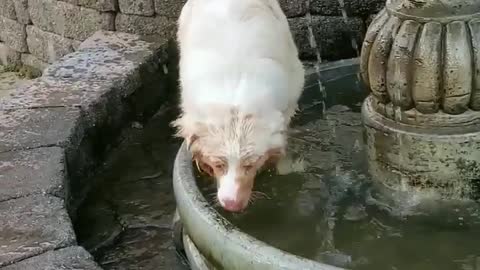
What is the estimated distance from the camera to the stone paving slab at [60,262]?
11.1 ft

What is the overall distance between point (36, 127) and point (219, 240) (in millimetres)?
1721

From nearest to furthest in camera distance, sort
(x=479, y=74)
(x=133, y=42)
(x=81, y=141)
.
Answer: (x=479, y=74) → (x=81, y=141) → (x=133, y=42)

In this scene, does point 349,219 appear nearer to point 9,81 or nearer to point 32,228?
point 32,228

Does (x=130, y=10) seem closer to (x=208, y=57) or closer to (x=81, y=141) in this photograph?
(x=81, y=141)

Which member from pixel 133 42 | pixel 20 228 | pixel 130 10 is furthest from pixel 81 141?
pixel 130 10

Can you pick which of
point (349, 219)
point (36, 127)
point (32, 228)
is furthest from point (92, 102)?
point (349, 219)

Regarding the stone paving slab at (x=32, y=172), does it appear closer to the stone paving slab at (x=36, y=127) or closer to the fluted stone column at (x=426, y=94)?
the stone paving slab at (x=36, y=127)

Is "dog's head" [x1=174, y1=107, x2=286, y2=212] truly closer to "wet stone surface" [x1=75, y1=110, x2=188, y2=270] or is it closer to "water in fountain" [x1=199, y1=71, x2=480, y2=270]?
"water in fountain" [x1=199, y1=71, x2=480, y2=270]

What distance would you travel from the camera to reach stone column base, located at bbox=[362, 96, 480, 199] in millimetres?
3605

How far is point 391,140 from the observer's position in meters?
3.73

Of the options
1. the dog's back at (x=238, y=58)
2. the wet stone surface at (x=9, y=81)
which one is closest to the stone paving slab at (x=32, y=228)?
the dog's back at (x=238, y=58)

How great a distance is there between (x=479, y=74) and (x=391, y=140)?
0.48 meters

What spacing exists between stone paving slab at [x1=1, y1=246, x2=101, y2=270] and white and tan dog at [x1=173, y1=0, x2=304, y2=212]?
0.57 m

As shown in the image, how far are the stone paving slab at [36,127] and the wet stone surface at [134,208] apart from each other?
1.25ft
